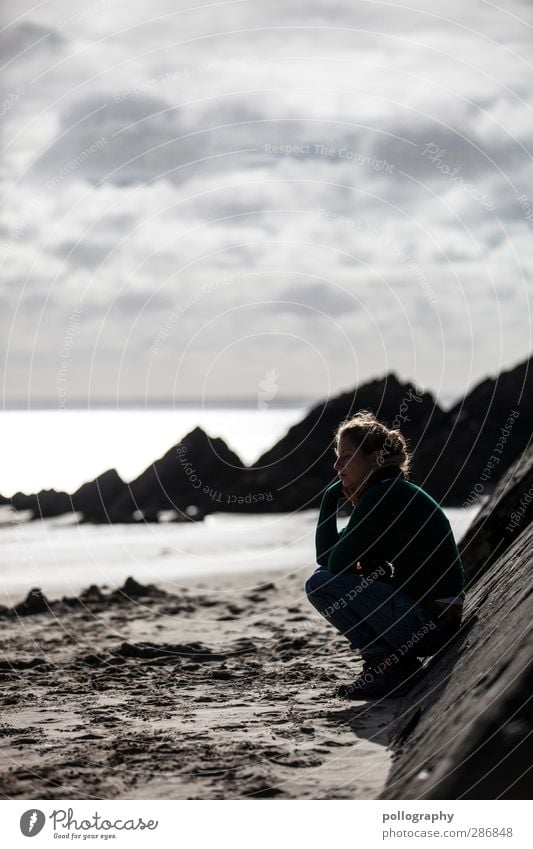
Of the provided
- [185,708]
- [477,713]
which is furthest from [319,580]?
[477,713]

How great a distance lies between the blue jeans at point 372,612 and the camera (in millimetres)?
5539

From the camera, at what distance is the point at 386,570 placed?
5777mm

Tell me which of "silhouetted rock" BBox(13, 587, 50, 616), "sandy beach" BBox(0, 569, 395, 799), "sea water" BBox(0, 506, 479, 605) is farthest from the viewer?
"sea water" BBox(0, 506, 479, 605)

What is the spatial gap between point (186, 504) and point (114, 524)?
84.0 inches

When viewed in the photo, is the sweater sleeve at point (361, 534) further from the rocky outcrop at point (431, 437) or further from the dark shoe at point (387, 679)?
the rocky outcrop at point (431, 437)

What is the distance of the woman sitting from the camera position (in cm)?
543

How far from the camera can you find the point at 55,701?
621 centimetres

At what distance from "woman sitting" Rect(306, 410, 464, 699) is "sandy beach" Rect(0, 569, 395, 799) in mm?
372

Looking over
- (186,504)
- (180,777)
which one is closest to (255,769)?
(180,777)

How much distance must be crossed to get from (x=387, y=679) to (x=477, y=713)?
1.96 meters

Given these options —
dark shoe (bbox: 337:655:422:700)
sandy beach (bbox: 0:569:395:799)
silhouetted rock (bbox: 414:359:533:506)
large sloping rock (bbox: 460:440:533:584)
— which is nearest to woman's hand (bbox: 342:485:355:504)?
dark shoe (bbox: 337:655:422:700)

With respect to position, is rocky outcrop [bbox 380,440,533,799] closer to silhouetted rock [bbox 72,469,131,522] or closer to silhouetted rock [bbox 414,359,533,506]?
silhouetted rock [bbox 414,359,533,506]
